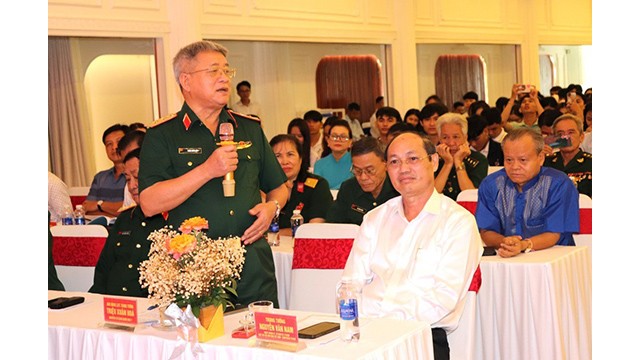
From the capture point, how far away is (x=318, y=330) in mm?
2764

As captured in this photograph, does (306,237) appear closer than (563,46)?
Yes

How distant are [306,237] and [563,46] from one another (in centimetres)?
1349

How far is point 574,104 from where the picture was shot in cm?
1102

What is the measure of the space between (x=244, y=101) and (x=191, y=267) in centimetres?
1012

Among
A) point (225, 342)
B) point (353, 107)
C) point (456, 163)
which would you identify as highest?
A: point (353, 107)

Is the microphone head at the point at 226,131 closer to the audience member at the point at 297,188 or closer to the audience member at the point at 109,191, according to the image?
the audience member at the point at 297,188

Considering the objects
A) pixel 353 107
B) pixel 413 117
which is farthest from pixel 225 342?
pixel 353 107

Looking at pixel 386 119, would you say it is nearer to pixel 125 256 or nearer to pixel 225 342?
pixel 125 256

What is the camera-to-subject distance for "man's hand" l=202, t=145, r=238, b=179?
3.05 meters

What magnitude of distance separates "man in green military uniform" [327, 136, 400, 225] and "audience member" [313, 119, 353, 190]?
1963 millimetres

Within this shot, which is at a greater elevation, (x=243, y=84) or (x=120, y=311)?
(x=243, y=84)

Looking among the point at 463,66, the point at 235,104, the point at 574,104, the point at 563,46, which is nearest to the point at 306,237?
the point at 574,104
